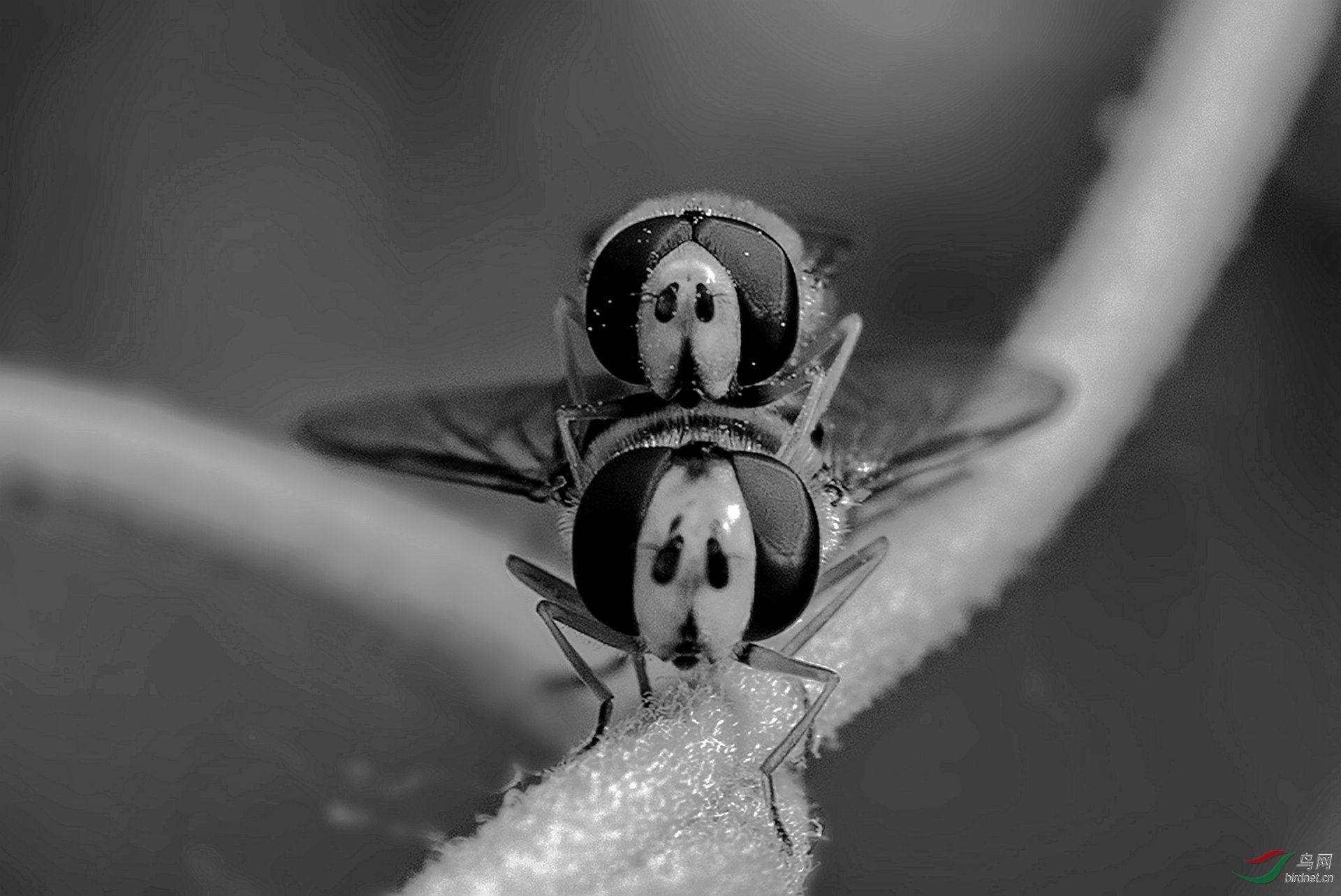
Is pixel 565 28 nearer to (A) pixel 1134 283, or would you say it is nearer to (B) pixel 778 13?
(B) pixel 778 13

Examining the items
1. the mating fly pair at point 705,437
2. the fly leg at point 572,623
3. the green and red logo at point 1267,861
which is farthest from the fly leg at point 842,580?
the green and red logo at point 1267,861

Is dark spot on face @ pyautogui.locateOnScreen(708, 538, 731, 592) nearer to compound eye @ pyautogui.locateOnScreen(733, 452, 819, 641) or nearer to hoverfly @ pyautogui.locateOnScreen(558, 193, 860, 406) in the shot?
compound eye @ pyautogui.locateOnScreen(733, 452, 819, 641)

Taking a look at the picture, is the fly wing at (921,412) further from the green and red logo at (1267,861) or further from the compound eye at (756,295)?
the green and red logo at (1267,861)

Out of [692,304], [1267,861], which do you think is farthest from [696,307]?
[1267,861]

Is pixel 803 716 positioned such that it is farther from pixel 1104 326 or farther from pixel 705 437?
pixel 1104 326

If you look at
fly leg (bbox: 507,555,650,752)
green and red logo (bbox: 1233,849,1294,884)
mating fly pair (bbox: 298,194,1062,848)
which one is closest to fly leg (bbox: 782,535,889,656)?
mating fly pair (bbox: 298,194,1062,848)

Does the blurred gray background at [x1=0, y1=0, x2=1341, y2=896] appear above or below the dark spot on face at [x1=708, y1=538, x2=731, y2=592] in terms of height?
above
